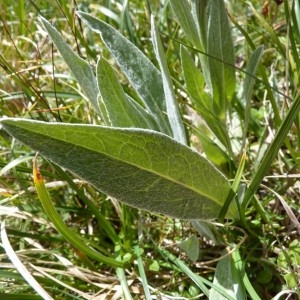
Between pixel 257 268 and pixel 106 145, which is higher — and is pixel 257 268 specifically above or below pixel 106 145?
below

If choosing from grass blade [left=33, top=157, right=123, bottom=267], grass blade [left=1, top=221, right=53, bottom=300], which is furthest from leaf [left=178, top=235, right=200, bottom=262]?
grass blade [left=1, top=221, right=53, bottom=300]

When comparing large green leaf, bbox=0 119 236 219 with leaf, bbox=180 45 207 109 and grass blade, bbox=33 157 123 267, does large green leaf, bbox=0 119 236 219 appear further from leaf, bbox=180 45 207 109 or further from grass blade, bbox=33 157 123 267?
leaf, bbox=180 45 207 109

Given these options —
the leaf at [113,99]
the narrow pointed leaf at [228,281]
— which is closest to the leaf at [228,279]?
the narrow pointed leaf at [228,281]

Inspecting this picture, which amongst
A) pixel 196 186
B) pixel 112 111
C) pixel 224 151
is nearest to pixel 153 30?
pixel 112 111

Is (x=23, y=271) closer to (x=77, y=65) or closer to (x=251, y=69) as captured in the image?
(x=77, y=65)

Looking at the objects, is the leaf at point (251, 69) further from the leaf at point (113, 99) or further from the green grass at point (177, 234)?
the leaf at point (113, 99)

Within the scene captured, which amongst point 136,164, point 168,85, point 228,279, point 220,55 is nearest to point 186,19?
point 220,55

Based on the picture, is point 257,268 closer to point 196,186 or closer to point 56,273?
point 196,186
